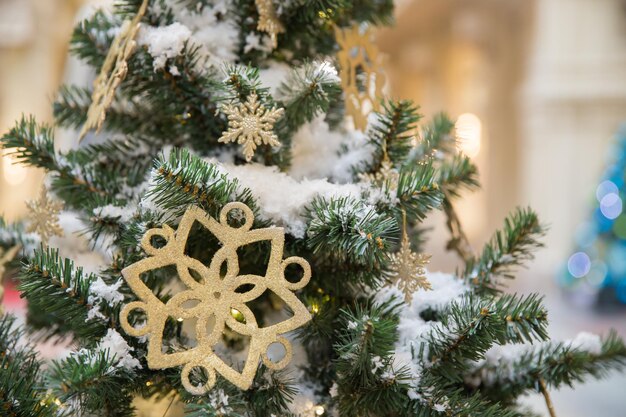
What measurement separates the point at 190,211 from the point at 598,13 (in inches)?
195

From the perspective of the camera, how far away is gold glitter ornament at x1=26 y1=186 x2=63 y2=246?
0.58 meters

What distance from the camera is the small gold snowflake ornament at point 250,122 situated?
1.60ft

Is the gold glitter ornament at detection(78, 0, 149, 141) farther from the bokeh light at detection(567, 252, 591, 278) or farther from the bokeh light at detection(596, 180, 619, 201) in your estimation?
the bokeh light at detection(567, 252, 591, 278)

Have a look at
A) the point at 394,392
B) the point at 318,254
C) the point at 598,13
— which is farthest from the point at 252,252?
the point at 598,13

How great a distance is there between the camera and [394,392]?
0.50 metres

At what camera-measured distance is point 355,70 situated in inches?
27.3

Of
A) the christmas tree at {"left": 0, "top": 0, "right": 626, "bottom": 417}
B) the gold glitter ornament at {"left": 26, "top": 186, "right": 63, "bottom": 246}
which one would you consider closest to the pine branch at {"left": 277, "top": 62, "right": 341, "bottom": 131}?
the christmas tree at {"left": 0, "top": 0, "right": 626, "bottom": 417}

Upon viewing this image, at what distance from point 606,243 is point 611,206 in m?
0.21

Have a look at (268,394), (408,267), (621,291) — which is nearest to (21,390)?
(268,394)

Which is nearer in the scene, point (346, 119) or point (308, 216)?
point (308, 216)

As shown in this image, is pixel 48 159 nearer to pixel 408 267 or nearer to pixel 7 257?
pixel 7 257

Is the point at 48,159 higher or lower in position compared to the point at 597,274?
higher

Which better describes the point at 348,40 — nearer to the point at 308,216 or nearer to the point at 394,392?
the point at 308,216

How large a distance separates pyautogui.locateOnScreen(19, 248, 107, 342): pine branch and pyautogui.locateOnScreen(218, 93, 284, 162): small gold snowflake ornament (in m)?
0.15
